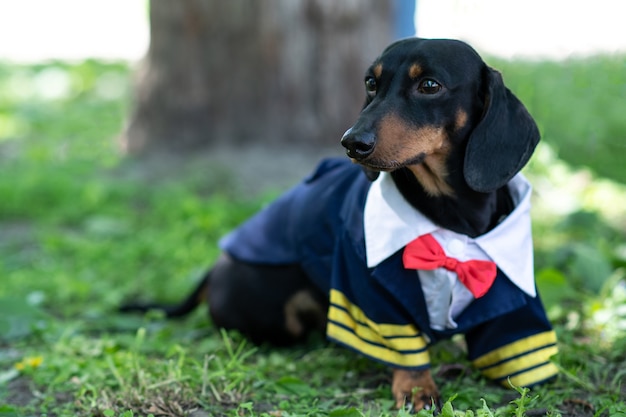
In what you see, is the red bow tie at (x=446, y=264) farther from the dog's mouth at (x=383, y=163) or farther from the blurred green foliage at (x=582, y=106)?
the blurred green foliage at (x=582, y=106)

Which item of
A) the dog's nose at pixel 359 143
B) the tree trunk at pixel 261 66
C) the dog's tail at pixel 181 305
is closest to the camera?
the dog's nose at pixel 359 143

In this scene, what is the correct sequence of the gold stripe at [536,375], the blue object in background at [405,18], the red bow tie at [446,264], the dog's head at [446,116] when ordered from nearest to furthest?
the dog's head at [446,116], the red bow tie at [446,264], the gold stripe at [536,375], the blue object in background at [405,18]

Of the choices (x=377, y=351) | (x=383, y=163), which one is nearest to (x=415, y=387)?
(x=377, y=351)

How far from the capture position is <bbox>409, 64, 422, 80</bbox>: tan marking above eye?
2653 millimetres

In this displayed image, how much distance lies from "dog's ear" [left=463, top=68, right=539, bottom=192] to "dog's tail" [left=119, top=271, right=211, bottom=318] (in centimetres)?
155

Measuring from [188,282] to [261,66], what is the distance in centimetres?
195

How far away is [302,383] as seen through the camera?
2957 millimetres

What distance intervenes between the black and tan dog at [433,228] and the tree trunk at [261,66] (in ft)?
8.81

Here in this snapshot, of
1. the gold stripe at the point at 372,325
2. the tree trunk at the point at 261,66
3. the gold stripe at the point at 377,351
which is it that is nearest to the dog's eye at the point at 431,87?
the gold stripe at the point at 372,325

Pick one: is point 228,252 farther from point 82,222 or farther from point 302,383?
point 82,222

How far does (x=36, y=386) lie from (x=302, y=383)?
1.01 metres

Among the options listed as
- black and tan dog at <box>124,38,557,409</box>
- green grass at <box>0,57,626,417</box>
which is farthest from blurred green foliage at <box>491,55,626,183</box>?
black and tan dog at <box>124,38,557,409</box>

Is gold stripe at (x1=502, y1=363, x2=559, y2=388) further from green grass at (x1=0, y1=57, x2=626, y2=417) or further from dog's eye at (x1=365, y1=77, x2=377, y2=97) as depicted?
dog's eye at (x1=365, y1=77, x2=377, y2=97)

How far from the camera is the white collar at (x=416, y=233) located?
9.14 feet
